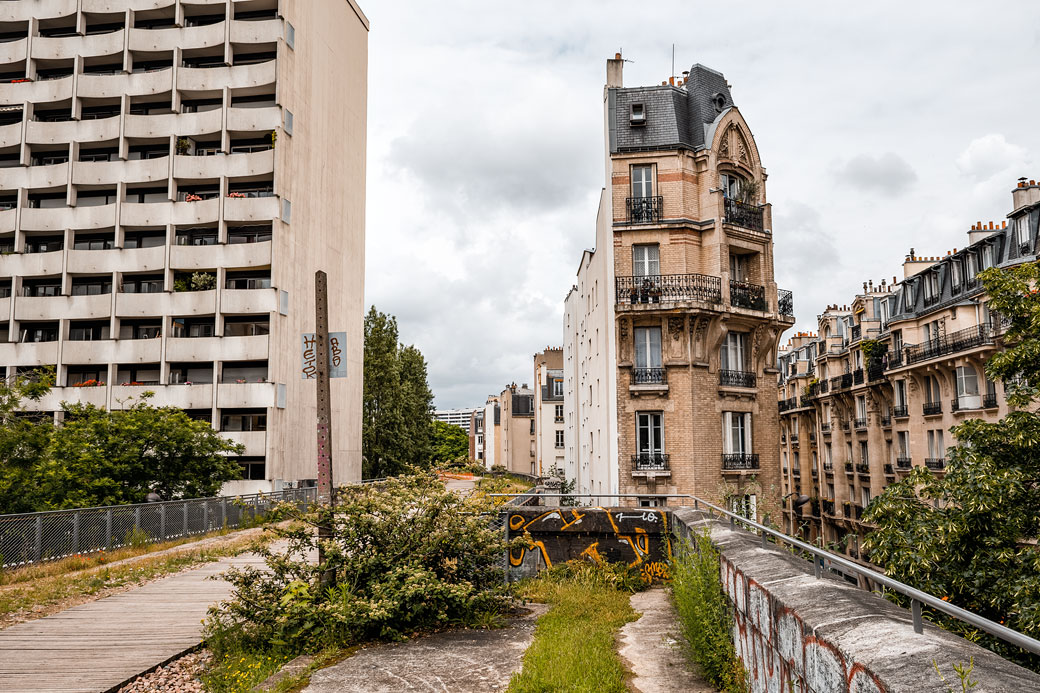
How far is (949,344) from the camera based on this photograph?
39.5 m

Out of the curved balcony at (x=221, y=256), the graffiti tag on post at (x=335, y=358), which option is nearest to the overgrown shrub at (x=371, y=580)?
the graffiti tag on post at (x=335, y=358)

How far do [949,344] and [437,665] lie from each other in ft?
130

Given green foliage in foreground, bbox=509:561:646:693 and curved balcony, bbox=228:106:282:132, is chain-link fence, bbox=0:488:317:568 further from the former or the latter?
curved balcony, bbox=228:106:282:132

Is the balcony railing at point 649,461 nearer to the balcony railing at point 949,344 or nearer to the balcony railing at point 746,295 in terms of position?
the balcony railing at point 746,295

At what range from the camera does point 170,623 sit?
11.3m

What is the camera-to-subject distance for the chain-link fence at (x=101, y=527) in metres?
16.5

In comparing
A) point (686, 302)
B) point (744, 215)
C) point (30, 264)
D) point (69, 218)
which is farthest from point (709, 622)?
point (30, 264)

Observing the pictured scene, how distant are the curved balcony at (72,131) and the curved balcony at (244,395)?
16.2 metres

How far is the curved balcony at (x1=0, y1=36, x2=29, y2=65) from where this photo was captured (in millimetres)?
43000

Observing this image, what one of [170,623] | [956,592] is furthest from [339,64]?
[956,592]

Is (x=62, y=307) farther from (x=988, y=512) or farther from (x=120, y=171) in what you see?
(x=988, y=512)

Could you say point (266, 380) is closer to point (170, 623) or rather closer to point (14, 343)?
point (14, 343)

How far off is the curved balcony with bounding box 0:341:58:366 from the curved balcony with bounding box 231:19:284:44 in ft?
64.5

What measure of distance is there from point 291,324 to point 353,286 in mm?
9067
